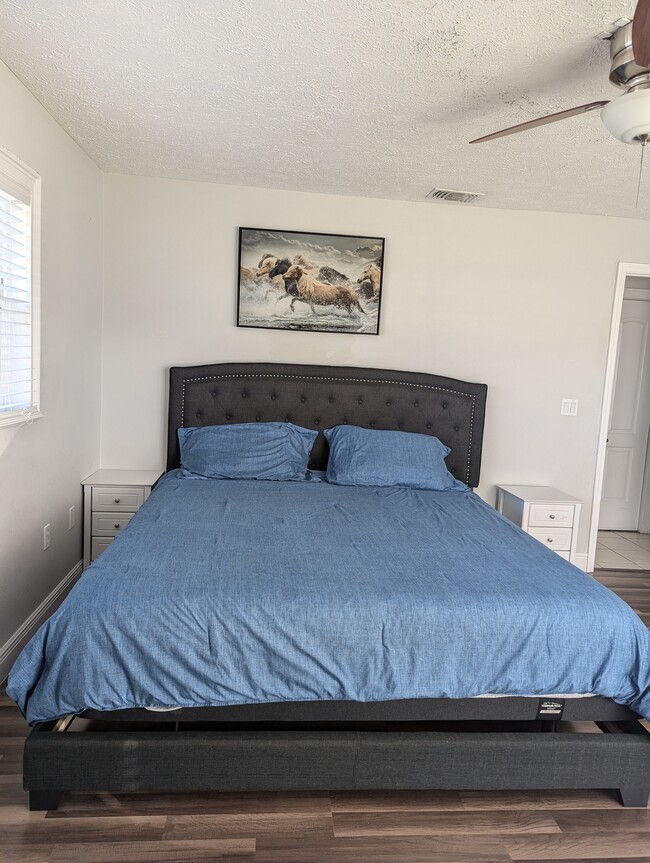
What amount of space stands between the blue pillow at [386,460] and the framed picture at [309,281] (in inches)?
30.4

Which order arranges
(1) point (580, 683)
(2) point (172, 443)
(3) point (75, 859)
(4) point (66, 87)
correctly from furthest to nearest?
(2) point (172, 443), (4) point (66, 87), (1) point (580, 683), (3) point (75, 859)

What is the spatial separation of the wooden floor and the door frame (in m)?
2.65

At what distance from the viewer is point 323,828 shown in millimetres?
1964

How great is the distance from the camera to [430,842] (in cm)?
194

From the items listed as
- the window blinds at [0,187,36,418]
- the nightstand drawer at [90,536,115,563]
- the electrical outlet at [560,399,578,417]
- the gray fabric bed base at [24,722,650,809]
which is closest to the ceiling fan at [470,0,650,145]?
the gray fabric bed base at [24,722,650,809]

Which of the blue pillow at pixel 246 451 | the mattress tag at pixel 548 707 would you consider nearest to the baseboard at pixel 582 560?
the blue pillow at pixel 246 451

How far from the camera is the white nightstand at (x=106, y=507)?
3.79 metres

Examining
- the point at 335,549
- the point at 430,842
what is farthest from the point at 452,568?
the point at 430,842

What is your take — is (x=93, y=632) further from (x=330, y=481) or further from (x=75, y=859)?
(x=330, y=481)

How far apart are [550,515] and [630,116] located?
2766mm

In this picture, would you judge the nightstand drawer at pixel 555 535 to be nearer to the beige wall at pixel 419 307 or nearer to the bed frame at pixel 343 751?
the beige wall at pixel 419 307

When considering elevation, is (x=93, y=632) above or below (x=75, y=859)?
above

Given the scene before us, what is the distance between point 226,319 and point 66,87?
67.9 inches

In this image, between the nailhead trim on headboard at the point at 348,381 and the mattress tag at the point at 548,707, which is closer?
the mattress tag at the point at 548,707
